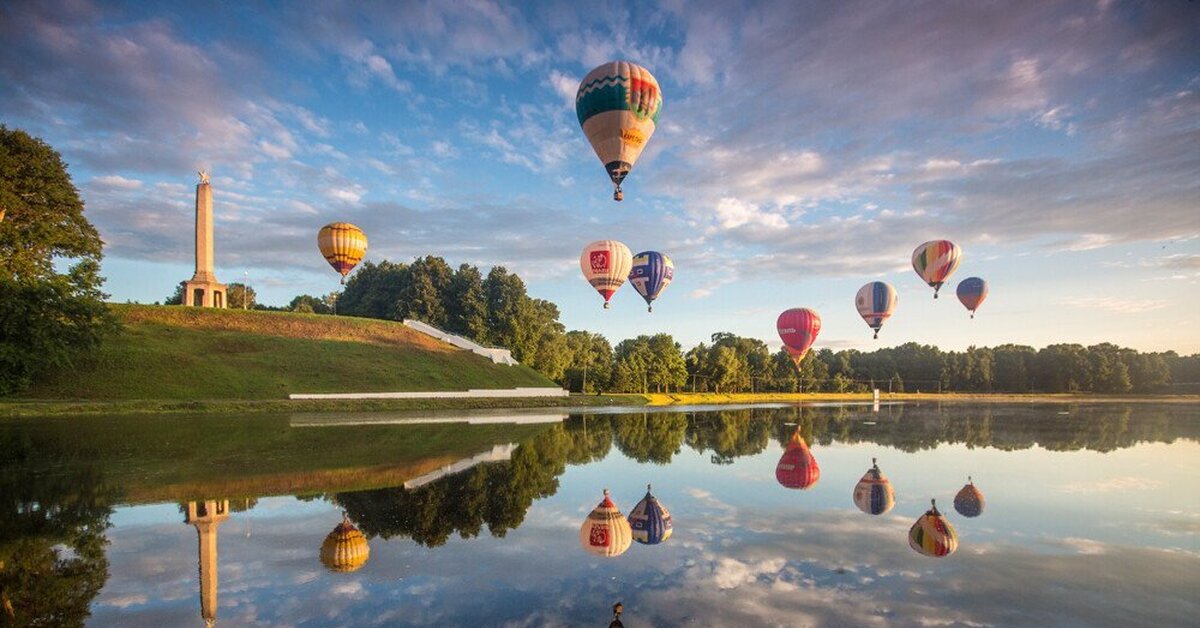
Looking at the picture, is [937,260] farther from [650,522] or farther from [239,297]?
[239,297]

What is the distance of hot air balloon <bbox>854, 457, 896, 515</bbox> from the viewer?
13.2 metres

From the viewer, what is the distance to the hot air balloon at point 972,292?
197 ft

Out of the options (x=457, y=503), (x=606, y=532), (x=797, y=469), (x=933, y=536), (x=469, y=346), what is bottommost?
(x=797, y=469)

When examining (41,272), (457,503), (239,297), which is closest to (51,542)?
(457,503)

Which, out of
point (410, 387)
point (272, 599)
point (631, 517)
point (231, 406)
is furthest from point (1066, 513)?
point (410, 387)

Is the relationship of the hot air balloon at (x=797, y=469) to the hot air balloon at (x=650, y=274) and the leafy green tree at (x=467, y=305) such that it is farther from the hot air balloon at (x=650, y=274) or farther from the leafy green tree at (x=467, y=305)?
the leafy green tree at (x=467, y=305)

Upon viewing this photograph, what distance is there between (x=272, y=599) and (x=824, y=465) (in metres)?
16.3

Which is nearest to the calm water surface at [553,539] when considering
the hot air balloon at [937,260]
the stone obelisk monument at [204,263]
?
the hot air balloon at [937,260]

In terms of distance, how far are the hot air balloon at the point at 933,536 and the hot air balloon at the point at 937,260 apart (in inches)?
1670

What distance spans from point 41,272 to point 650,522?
165 ft

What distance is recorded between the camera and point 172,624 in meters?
6.89

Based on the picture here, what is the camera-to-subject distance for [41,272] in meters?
41.9

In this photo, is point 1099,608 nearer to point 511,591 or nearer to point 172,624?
point 511,591

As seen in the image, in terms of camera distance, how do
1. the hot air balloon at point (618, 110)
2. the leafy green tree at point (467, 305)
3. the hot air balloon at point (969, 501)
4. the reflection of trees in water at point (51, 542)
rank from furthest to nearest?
1. the leafy green tree at point (467, 305)
2. the hot air balloon at point (618, 110)
3. the hot air balloon at point (969, 501)
4. the reflection of trees in water at point (51, 542)
